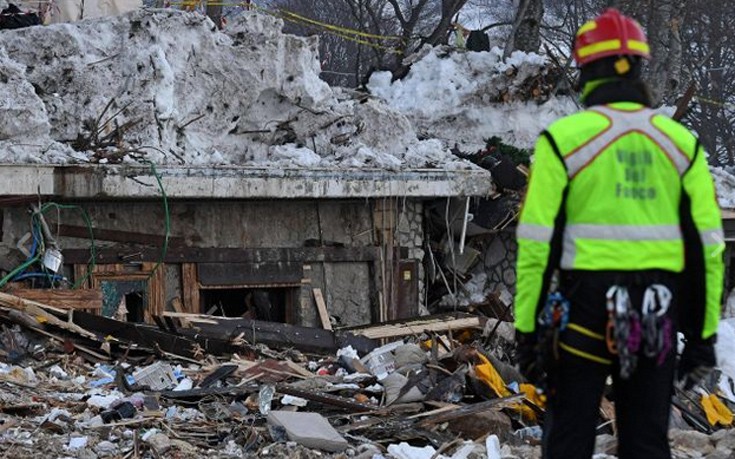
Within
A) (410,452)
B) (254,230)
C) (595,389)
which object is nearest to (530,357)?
(595,389)

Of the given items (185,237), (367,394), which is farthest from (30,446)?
(185,237)

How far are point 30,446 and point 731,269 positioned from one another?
53.8 feet

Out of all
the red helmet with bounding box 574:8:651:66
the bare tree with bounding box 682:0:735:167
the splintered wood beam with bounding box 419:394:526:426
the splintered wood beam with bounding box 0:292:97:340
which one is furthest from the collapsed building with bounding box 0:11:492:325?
the bare tree with bounding box 682:0:735:167

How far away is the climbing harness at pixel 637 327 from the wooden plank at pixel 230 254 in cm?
1078

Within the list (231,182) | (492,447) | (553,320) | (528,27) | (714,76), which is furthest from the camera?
(714,76)

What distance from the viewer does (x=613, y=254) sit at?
175 inches

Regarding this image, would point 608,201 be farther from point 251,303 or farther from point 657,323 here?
point 251,303

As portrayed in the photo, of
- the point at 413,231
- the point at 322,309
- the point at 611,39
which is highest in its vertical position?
the point at 611,39

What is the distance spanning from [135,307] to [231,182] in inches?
79.9

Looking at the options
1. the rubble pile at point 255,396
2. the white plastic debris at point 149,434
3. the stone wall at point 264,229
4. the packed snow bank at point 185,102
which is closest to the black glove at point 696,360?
the rubble pile at point 255,396

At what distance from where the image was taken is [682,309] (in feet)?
15.5

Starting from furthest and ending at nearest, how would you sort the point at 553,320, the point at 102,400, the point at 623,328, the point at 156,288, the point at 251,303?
the point at 251,303, the point at 156,288, the point at 102,400, the point at 553,320, the point at 623,328

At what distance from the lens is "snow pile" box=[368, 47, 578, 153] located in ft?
63.7

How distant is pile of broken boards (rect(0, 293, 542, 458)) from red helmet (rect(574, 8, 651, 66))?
3.36 m
